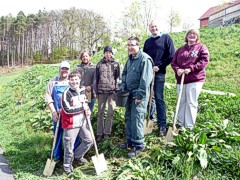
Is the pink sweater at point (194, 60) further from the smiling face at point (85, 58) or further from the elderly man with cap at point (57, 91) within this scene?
the elderly man with cap at point (57, 91)

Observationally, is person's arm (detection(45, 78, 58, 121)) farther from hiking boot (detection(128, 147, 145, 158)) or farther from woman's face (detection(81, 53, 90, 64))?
hiking boot (detection(128, 147, 145, 158))

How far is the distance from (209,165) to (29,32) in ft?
150

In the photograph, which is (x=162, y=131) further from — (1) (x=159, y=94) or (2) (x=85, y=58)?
(2) (x=85, y=58)

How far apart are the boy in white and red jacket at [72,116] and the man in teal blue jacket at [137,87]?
75 cm

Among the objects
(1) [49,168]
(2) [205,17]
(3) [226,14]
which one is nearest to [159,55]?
(1) [49,168]

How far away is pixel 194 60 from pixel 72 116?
2.17 m

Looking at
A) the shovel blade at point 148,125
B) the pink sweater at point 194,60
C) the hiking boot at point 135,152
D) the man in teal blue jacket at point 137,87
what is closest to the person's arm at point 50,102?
the man in teal blue jacket at point 137,87

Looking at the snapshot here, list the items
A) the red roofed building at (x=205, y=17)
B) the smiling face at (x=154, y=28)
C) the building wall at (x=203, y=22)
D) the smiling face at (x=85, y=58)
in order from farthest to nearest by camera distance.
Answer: the building wall at (x=203, y=22), the red roofed building at (x=205, y=17), the smiling face at (x=85, y=58), the smiling face at (x=154, y=28)

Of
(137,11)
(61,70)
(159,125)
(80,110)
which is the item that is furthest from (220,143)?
(137,11)

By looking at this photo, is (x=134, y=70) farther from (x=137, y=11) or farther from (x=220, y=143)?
(x=137, y=11)

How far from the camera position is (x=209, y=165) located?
3840mm

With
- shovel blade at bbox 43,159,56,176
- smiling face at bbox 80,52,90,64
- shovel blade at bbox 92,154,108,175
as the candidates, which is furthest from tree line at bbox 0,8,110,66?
shovel blade at bbox 92,154,108,175

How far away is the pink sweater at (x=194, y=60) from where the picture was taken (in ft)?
14.9

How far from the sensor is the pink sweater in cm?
455
